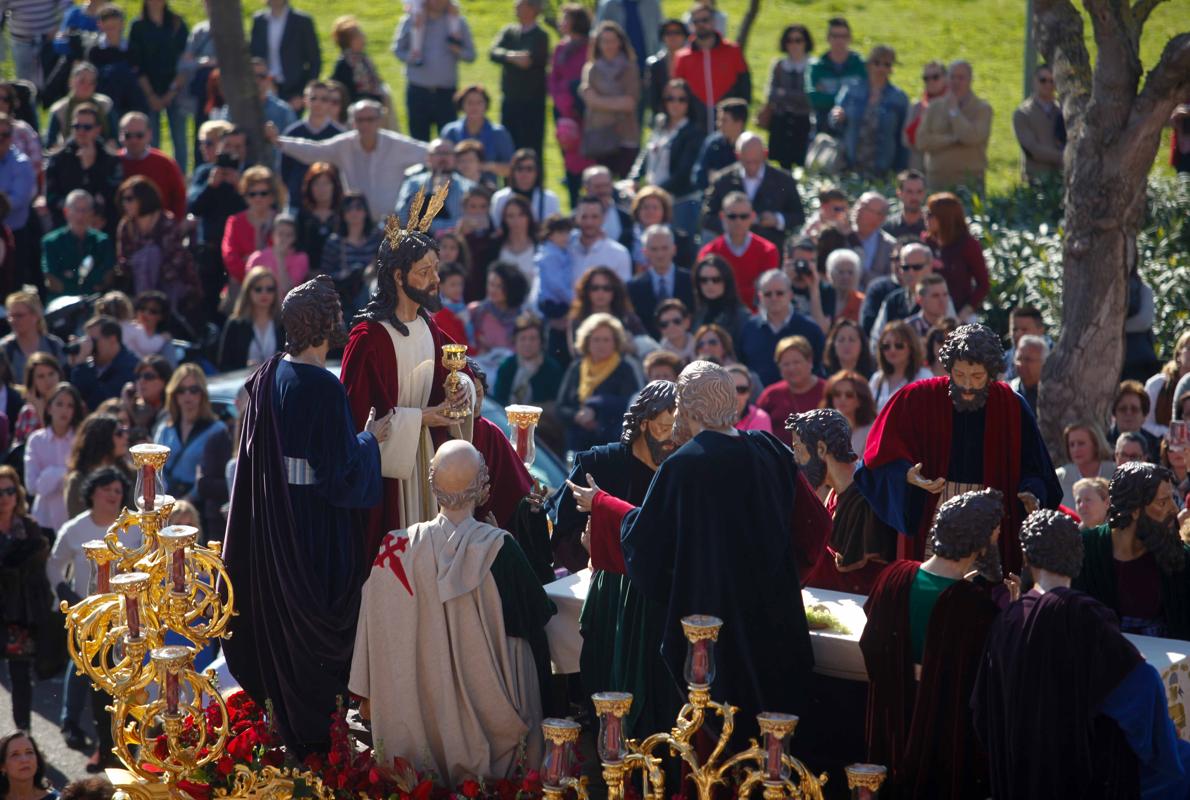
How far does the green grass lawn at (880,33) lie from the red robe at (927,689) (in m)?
12.4

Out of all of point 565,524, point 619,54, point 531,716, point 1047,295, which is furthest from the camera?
point 619,54

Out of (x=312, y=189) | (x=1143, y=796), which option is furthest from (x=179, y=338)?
(x=1143, y=796)

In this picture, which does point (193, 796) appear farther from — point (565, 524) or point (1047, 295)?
point (1047, 295)

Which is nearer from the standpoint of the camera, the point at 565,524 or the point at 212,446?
the point at 565,524

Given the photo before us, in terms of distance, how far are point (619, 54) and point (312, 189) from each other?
3.28 m

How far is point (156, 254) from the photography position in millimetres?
15047

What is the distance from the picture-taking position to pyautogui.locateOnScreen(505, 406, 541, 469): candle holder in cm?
821

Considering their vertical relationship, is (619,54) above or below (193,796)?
above

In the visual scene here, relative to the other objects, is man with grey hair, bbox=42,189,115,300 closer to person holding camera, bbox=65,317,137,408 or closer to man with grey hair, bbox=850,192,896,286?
person holding camera, bbox=65,317,137,408

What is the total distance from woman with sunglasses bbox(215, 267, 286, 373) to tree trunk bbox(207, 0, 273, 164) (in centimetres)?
366

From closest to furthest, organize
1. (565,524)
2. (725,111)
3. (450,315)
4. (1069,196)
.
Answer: (565,524) < (1069,196) < (450,315) < (725,111)

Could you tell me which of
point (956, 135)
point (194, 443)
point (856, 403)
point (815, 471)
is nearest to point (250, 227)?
point (194, 443)

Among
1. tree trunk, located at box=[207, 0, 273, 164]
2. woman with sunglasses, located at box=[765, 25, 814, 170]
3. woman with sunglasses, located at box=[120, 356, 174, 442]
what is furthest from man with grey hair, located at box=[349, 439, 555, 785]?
tree trunk, located at box=[207, 0, 273, 164]

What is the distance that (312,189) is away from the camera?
14867mm
